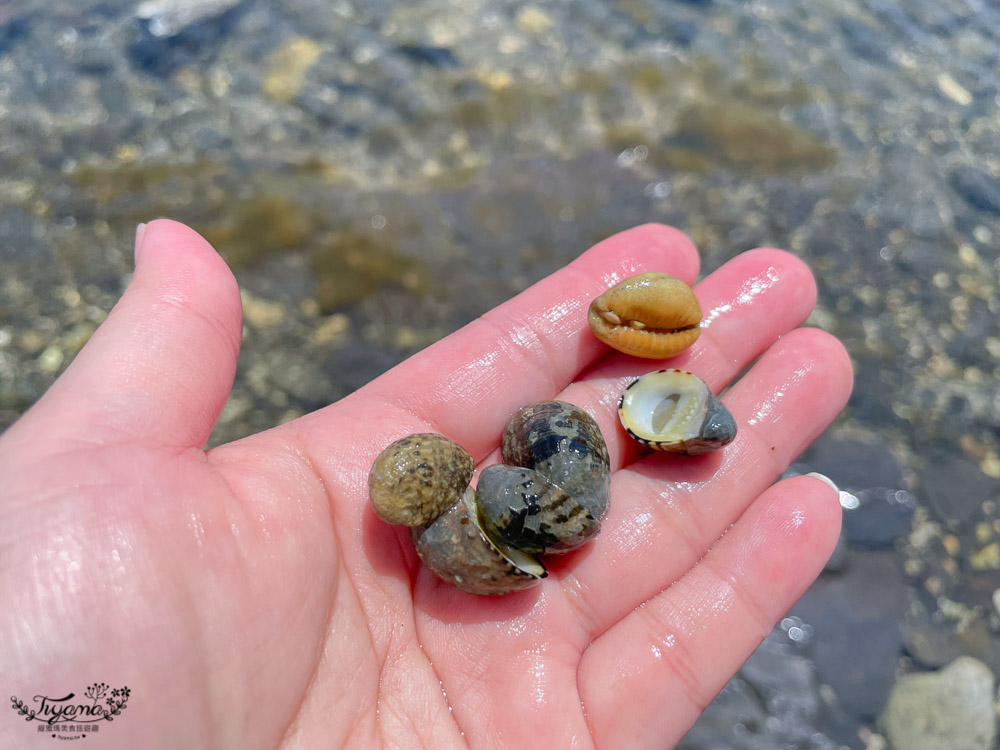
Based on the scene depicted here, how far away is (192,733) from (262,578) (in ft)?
1.69

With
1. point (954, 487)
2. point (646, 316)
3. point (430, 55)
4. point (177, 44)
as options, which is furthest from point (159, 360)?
point (177, 44)

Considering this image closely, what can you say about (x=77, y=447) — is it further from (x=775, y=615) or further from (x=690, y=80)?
(x=690, y=80)

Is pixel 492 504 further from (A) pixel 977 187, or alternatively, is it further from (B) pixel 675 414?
(A) pixel 977 187

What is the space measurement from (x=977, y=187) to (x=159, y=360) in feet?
24.3

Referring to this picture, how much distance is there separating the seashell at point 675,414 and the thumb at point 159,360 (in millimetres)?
1992

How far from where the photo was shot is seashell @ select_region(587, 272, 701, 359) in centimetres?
360

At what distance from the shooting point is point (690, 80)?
23.3ft

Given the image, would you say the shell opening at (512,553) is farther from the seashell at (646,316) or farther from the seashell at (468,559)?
the seashell at (646,316)

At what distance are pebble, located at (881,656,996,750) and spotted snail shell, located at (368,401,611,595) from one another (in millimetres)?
2625

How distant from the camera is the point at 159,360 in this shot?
2.54 meters

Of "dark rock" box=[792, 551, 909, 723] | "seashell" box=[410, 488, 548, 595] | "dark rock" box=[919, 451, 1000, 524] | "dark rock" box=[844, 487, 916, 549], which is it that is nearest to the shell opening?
Result: "seashell" box=[410, 488, 548, 595]

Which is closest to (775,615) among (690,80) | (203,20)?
(690,80)
